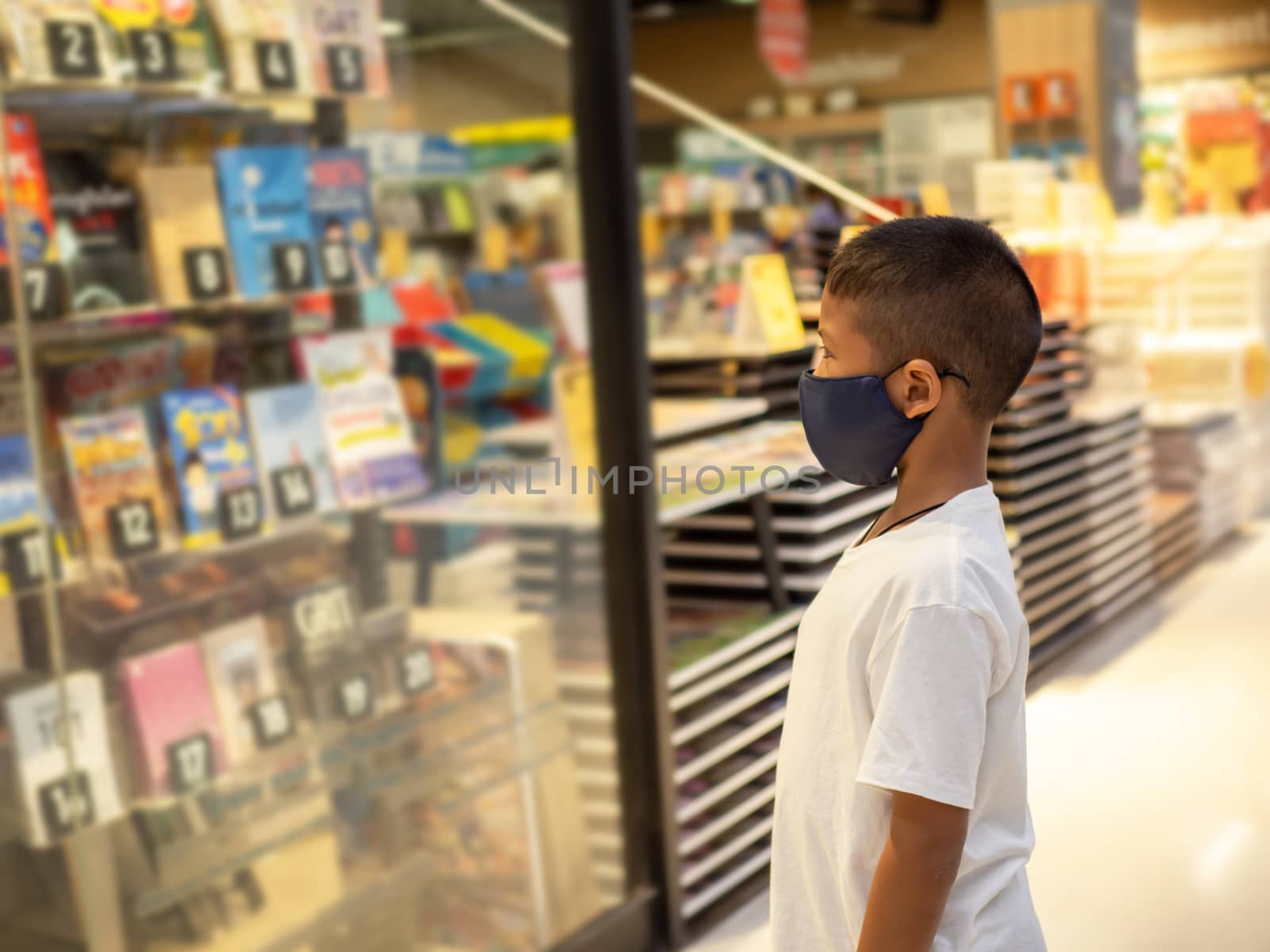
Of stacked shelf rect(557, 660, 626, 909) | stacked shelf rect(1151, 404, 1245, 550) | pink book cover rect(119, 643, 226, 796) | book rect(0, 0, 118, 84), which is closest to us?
book rect(0, 0, 118, 84)

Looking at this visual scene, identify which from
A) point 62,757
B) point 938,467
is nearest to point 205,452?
point 62,757

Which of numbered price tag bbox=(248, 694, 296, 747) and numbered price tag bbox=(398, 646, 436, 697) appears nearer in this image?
numbered price tag bbox=(248, 694, 296, 747)

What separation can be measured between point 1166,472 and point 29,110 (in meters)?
4.91

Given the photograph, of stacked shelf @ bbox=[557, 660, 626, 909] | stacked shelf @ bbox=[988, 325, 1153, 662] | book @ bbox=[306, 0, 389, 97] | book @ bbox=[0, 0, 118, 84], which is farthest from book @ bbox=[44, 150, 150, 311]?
stacked shelf @ bbox=[988, 325, 1153, 662]

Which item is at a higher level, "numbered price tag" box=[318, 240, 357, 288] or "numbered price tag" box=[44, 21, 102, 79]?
"numbered price tag" box=[44, 21, 102, 79]

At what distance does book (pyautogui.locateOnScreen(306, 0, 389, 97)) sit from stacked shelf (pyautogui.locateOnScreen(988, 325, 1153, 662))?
2.07m

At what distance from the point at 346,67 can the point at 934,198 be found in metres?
1.12

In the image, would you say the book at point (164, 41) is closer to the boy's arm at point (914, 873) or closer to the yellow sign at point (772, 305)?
the yellow sign at point (772, 305)

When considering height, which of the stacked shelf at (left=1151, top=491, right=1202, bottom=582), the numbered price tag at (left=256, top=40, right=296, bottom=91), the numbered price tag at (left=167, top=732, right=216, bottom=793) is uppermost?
the numbered price tag at (left=256, top=40, right=296, bottom=91)

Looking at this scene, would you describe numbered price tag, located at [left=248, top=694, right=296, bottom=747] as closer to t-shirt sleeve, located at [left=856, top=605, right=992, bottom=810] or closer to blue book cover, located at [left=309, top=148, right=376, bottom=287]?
blue book cover, located at [left=309, top=148, right=376, bottom=287]

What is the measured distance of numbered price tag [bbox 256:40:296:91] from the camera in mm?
2310

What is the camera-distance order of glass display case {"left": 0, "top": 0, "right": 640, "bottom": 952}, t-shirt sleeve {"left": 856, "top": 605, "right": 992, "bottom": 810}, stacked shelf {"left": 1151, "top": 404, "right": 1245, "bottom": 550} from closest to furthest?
t-shirt sleeve {"left": 856, "top": 605, "right": 992, "bottom": 810}, glass display case {"left": 0, "top": 0, "right": 640, "bottom": 952}, stacked shelf {"left": 1151, "top": 404, "right": 1245, "bottom": 550}

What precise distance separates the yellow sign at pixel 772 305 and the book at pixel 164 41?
3.88 feet

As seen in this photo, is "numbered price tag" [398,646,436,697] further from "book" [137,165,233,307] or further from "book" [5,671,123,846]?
"book" [137,165,233,307]
